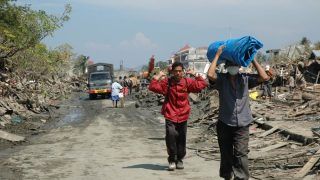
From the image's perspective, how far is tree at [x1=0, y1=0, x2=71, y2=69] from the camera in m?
21.7

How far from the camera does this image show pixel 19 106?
79.6 ft

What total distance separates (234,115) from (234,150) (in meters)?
0.49

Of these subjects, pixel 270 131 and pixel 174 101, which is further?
pixel 270 131

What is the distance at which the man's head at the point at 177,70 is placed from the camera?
915cm

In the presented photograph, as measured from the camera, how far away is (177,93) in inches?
365

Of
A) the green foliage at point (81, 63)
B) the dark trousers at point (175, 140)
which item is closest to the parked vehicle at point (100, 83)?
the dark trousers at point (175, 140)

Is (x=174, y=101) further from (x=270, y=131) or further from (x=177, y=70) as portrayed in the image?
(x=270, y=131)

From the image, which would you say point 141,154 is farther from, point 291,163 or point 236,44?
point 236,44

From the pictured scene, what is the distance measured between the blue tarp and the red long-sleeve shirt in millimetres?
1882

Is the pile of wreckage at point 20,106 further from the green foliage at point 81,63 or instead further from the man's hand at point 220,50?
the green foliage at point 81,63

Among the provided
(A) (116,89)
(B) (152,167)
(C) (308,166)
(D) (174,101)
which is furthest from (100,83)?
(C) (308,166)

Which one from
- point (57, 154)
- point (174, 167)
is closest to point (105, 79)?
point (57, 154)

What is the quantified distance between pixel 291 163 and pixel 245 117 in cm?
271

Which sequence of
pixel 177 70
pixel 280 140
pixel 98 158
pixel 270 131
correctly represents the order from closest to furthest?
pixel 177 70
pixel 98 158
pixel 280 140
pixel 270 131
